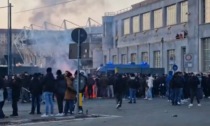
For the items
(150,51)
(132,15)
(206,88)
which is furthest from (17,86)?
(132,15)

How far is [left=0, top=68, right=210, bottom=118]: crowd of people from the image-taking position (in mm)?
20328

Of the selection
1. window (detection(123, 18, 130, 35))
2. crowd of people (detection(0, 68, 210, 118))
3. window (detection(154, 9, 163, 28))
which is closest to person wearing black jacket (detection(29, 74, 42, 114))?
crowd of people (detection(0, 68, 210, 118))

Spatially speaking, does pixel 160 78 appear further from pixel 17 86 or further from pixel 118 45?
pixel 118 45

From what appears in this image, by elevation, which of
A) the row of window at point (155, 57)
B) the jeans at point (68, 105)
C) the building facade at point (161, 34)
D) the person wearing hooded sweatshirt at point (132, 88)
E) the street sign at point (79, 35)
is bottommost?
the jeans at point (68, 105)

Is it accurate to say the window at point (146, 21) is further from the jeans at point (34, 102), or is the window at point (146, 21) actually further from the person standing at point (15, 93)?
the person standing at point (15, 93)

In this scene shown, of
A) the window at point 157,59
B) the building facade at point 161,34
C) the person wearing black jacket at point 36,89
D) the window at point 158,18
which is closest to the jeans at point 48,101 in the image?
the person wearing black jacket at point 36,89

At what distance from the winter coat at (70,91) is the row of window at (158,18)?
31.2m

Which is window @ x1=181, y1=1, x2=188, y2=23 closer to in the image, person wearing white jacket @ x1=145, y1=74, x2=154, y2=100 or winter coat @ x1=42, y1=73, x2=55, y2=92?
person wearing white jacket @ x1=145, y1=74, x2=154, y2=100

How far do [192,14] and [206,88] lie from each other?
1799 centimetres

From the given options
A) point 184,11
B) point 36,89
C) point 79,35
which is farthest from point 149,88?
point 184,11

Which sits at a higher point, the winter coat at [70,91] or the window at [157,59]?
the window at [157,59]

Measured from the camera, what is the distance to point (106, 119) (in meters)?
18.8

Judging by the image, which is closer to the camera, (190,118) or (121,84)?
(190,118)

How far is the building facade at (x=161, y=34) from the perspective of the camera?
165ft
